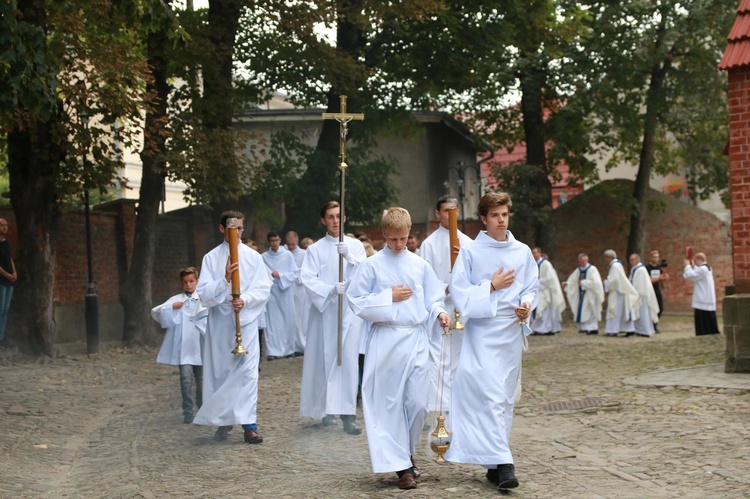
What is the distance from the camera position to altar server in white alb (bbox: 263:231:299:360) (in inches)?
727

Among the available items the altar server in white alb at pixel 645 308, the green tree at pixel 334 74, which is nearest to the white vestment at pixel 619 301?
the altar server in white alb at pixel 645 308

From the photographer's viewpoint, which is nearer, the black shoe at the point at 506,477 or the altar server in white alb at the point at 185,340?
the black shoe at the point at 506,477

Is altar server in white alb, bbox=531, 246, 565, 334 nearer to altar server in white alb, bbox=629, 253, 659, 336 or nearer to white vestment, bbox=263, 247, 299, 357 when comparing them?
altar server in white alb, bbox=629, 253, 659, 336

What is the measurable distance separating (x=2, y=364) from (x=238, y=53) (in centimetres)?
889

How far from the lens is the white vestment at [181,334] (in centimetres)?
1057

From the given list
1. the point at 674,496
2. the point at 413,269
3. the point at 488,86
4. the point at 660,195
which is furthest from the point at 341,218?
the point at 660,195

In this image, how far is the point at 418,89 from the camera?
23.0m

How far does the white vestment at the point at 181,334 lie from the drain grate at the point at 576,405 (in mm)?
3568

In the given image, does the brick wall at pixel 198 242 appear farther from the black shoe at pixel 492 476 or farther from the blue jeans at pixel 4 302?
the black shoe at pixel 492 476

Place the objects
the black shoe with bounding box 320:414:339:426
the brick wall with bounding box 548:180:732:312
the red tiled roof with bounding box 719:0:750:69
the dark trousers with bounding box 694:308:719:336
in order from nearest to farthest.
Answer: the black shoe with bounding box 320:414:339:426 → the red tiled roof with bounding box 719:0:750:69 → the dark trousers with bounding box 694:308:719:336 → the brick wall with bounding box 548:180:732:312

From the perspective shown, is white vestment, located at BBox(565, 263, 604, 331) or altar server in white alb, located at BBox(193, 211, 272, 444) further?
white vestment, located at BBox(565, 263, 604, 331)

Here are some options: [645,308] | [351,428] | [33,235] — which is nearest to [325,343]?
[351,428]

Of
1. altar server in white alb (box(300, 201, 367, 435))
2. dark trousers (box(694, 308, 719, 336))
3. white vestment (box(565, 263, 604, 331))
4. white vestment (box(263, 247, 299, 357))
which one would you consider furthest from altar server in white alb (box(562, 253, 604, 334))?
altar server in white alb (box(300, 201, 367, 435))

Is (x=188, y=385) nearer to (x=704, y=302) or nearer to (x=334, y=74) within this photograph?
(x=334, y=74)
